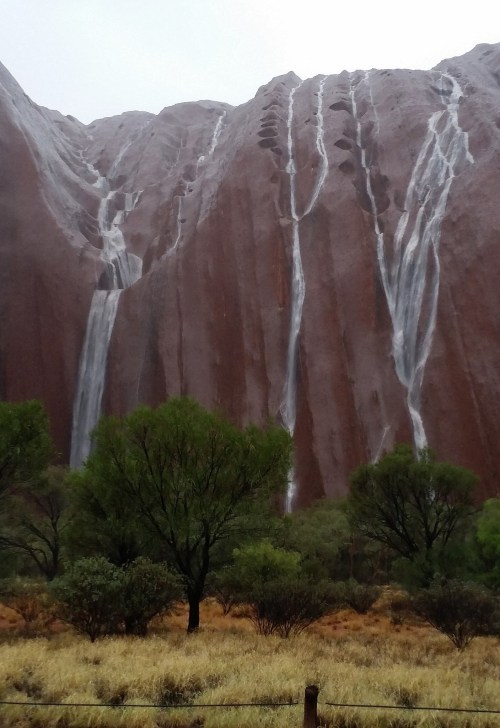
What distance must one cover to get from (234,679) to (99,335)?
116 feet

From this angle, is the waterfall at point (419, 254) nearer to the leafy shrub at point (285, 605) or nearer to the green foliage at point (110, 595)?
the leafy shrub at point (285, 605)

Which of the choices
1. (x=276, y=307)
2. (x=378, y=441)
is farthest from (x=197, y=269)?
(x=378, y=441)

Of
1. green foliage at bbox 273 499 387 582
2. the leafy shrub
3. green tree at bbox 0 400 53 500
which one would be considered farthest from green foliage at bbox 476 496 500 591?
green tree at bbox 0 400 53 500

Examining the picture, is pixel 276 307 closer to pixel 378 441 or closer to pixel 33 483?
pixel 378 441

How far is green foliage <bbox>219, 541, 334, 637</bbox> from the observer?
47.0 feet

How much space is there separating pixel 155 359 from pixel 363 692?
32.4 metres

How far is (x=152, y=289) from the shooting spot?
41.6m

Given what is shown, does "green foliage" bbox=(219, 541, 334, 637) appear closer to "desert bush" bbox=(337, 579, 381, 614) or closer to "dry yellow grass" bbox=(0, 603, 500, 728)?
"dry yellow grass" bbox=(0, 603, 500, 728)

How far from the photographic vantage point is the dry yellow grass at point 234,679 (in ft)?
21.9

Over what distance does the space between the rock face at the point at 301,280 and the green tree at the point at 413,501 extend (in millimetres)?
9136

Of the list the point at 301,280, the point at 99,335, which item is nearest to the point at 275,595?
the point at 301,280

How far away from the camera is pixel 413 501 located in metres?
21.0

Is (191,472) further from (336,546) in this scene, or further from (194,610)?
(336,546)

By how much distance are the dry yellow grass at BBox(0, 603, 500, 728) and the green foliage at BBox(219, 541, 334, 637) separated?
5.22 ft
